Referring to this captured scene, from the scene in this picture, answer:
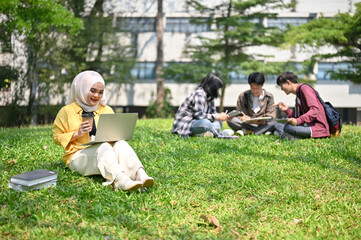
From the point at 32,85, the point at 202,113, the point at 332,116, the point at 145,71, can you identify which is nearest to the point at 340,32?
the point at 332,116

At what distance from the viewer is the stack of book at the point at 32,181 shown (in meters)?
3.30

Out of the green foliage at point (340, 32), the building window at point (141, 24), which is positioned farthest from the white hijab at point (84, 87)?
the building window at point (141, 24)

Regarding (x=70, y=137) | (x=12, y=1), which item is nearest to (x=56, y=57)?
(x=12, y=1)

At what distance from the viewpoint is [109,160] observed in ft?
10.8

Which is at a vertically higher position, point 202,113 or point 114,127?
point 114,127

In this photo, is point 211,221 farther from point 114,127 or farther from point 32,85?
point 32,85

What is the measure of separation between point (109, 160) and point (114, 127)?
0.32 meters

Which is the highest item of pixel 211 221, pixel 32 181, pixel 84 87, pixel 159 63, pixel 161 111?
pixel 159 63

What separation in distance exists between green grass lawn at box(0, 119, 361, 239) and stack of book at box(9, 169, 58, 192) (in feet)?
0.31

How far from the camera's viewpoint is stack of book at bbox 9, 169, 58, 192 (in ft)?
10.8

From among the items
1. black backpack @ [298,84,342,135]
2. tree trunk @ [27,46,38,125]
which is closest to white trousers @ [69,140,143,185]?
Answer: black backpack @ [298,84,342,135]

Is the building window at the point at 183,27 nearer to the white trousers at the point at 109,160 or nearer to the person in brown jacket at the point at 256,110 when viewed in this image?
the person in brown jacket at the point at 256,110

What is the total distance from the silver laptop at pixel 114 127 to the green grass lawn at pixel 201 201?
0.49m

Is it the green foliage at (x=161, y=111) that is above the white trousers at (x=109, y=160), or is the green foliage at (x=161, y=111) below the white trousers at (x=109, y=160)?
below
